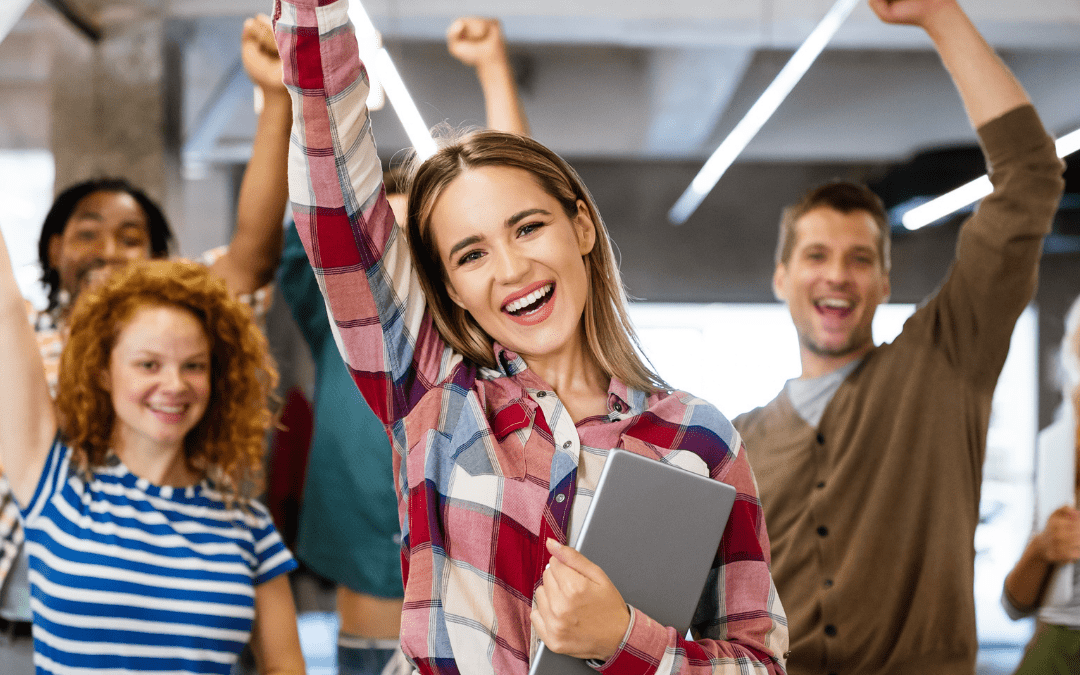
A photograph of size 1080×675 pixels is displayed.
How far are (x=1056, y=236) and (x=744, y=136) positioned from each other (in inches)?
37.5

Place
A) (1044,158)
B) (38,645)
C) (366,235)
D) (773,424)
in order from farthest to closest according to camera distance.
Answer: (773,424)
(1044,158)
(38,645)
(366,235)

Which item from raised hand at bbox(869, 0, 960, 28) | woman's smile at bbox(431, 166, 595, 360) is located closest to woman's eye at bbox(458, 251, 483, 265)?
woman's smile at bbox(431, 166, 595, 360)

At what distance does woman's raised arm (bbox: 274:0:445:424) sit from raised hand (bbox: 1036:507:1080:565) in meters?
1.90

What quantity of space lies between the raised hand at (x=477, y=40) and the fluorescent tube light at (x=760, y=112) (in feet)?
2.21

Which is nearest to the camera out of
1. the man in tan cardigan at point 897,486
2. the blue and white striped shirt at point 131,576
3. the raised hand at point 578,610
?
the raised hand at point 578,610

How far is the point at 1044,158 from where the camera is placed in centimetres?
175

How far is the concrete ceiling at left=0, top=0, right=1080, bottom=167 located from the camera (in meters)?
2.39

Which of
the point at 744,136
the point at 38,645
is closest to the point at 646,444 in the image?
the point at 38,645

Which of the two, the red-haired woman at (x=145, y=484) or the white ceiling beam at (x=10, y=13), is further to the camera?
the white ceiling beam at (x=10, y=13)

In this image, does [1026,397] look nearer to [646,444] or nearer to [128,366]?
[646,444]

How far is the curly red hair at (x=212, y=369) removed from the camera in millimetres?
1692

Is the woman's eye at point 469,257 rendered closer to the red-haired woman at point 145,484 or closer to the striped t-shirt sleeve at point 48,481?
the red-haired woman at point 145,484

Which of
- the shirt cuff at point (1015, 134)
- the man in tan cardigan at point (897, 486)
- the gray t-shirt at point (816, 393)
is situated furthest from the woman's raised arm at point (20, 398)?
the shirt cuff at point (1015, 134)

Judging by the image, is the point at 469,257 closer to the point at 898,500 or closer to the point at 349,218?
the point at 349,218
